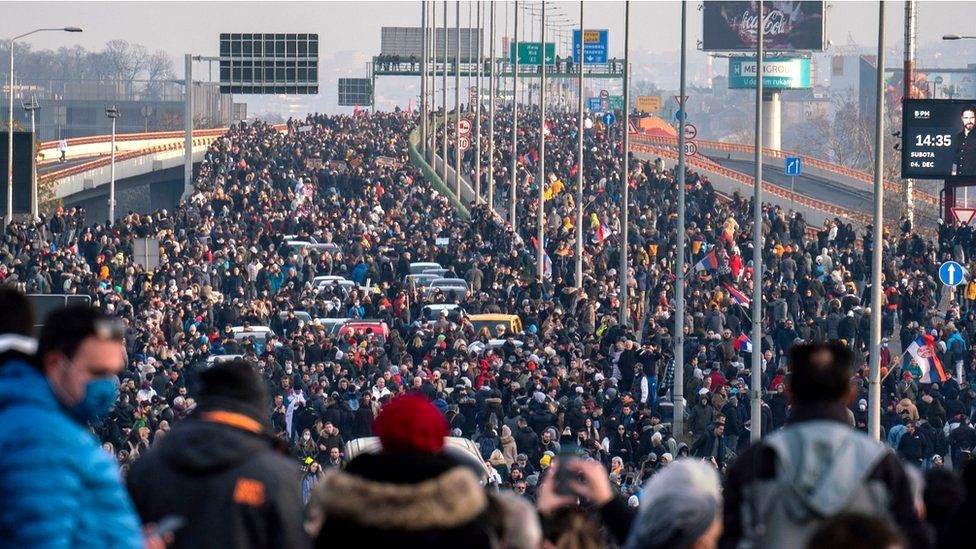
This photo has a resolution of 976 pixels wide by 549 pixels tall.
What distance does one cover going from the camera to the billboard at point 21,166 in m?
42.0

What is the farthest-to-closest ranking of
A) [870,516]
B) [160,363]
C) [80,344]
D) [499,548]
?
[160,363]
[499,548]
[80,344]
[870,516]

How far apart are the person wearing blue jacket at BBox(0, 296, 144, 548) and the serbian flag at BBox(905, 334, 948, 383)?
2484cm

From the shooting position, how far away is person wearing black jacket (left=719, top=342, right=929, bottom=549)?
6000 millimetres

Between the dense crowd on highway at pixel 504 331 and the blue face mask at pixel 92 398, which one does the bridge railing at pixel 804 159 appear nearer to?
the dense crowd on highway at pixel 504 331

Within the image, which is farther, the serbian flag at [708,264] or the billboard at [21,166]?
the billboard at [21,166]

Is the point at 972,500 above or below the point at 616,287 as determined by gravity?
above

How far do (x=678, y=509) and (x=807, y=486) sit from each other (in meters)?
0.37

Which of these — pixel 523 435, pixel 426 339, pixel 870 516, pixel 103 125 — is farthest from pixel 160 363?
pixel 103 125

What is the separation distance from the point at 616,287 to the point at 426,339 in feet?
31.5

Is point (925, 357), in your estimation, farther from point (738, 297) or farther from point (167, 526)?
point (167, 526)

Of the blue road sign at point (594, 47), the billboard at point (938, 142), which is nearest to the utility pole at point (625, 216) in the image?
the billboard at point (938, 142)

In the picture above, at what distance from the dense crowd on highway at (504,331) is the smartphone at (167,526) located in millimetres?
128

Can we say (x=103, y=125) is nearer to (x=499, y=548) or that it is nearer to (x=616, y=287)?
(x=616, y=287)

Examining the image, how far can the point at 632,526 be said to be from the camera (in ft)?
21.1
